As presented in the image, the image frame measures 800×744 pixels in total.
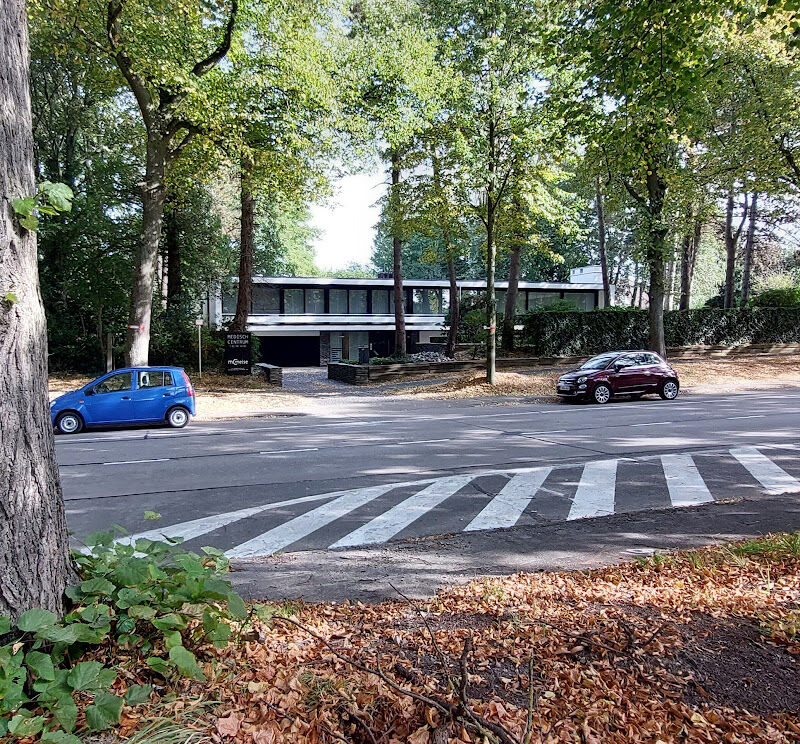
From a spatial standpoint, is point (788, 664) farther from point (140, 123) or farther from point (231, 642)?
point (140, 123)

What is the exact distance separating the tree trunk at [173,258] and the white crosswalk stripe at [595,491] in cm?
2329

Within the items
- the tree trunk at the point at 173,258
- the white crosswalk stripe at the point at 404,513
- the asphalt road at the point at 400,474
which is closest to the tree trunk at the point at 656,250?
the asphalt road at the point at 400,474

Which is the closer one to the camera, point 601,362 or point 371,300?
point 601,362

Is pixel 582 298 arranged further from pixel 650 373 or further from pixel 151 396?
pixel 151 396

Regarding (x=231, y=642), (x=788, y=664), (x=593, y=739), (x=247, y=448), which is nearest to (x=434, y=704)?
(x=593, y=739)

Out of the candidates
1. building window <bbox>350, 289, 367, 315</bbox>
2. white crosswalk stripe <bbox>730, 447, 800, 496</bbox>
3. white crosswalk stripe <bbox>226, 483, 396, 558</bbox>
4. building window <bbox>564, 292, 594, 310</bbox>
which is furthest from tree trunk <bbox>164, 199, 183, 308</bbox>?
building window <bbox>564, 292, 594, 310</bbox>

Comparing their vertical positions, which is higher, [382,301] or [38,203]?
[382,301]

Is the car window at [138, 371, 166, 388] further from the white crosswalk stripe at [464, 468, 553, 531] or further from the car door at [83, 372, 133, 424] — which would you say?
the white crosswalk stripe at [464, 468, 553, 531]

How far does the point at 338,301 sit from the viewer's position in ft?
146

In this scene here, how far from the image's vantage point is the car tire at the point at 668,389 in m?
20.9

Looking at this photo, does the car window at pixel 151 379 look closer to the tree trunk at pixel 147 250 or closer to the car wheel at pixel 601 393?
the tree trunk at pixel 147 250

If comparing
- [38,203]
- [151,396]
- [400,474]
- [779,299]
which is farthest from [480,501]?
[779,299]

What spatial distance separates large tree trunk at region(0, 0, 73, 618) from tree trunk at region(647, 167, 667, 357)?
24.0 m

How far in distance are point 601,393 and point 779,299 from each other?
2337cm
